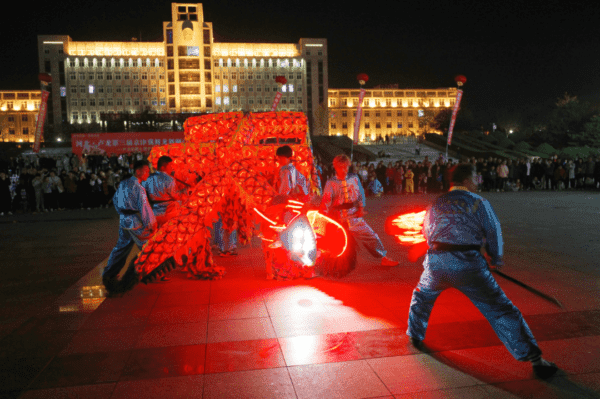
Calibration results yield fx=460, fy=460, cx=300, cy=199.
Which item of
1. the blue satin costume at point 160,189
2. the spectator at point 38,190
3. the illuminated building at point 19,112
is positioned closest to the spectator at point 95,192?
the spectator at point 38,190

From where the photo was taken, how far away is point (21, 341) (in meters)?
4.03

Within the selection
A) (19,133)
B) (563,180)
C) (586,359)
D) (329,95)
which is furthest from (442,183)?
(19,133)

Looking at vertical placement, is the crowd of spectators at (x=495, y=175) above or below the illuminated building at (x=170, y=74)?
below

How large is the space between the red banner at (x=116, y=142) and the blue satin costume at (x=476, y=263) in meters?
26.1

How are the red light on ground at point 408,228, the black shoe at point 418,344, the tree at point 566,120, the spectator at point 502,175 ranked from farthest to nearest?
the tree at point 566,120, the spectator at point 502,175, the red light on ground at point 408,228, the black shoe at point 418,344

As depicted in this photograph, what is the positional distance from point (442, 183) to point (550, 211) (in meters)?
7.58

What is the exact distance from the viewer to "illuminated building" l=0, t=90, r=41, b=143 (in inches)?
3477

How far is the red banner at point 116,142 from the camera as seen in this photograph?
2753cm

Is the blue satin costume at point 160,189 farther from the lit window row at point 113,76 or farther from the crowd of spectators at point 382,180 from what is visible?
the lit window row at point 113,76

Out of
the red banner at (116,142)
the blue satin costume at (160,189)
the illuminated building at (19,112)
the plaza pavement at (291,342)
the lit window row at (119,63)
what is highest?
the lit window row at (119,63)

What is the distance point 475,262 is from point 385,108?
9895 cm

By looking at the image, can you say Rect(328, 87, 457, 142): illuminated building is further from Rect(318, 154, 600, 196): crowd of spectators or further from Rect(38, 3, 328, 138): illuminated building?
Rect(318, 154, 600, 196): crowd of spectators

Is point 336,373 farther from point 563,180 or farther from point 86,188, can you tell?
point 563,180

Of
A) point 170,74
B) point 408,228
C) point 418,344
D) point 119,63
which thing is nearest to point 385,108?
point 170,74
